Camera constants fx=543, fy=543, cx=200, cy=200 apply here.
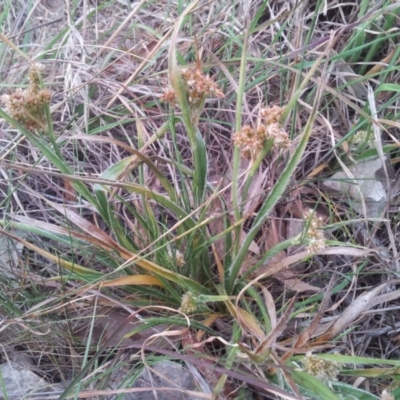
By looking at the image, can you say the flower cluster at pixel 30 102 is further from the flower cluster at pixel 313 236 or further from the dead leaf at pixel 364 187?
the dead leaf at pixel 364 187

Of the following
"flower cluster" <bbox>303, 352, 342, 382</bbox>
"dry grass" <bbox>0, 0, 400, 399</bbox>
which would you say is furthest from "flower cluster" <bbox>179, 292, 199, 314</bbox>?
"flower cluster" <bbox>303, 352, 342, 382</bbox>

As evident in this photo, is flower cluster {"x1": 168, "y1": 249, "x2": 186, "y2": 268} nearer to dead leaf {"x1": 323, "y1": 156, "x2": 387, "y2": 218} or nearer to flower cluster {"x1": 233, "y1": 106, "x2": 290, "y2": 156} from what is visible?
flower cluster {"x1": 233, "y1": 106, "x2": 290, "y2": 156}

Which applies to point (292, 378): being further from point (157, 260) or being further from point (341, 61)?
point (341, 61)

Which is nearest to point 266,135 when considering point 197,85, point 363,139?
Result: point 197,85

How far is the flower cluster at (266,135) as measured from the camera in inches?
31.0

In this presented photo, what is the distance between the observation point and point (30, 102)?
830 millimetres

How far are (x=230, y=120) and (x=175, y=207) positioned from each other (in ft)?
1.42

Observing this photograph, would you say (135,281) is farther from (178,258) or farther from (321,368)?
(321,368)

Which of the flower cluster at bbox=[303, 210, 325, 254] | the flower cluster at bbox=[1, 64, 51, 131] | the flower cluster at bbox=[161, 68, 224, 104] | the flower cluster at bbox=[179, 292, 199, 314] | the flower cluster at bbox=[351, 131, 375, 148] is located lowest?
the flower cluster at bbox=[179, 292, 199, 314]

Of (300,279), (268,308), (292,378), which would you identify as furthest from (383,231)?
(292,378)

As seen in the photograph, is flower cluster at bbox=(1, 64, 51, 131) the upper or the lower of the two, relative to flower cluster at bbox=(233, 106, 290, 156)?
upper

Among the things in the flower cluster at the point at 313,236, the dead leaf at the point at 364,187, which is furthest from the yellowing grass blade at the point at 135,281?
the dead leaf at the point at 364,187

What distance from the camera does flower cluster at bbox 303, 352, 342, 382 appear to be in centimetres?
84

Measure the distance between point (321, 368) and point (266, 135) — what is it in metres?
0.37
